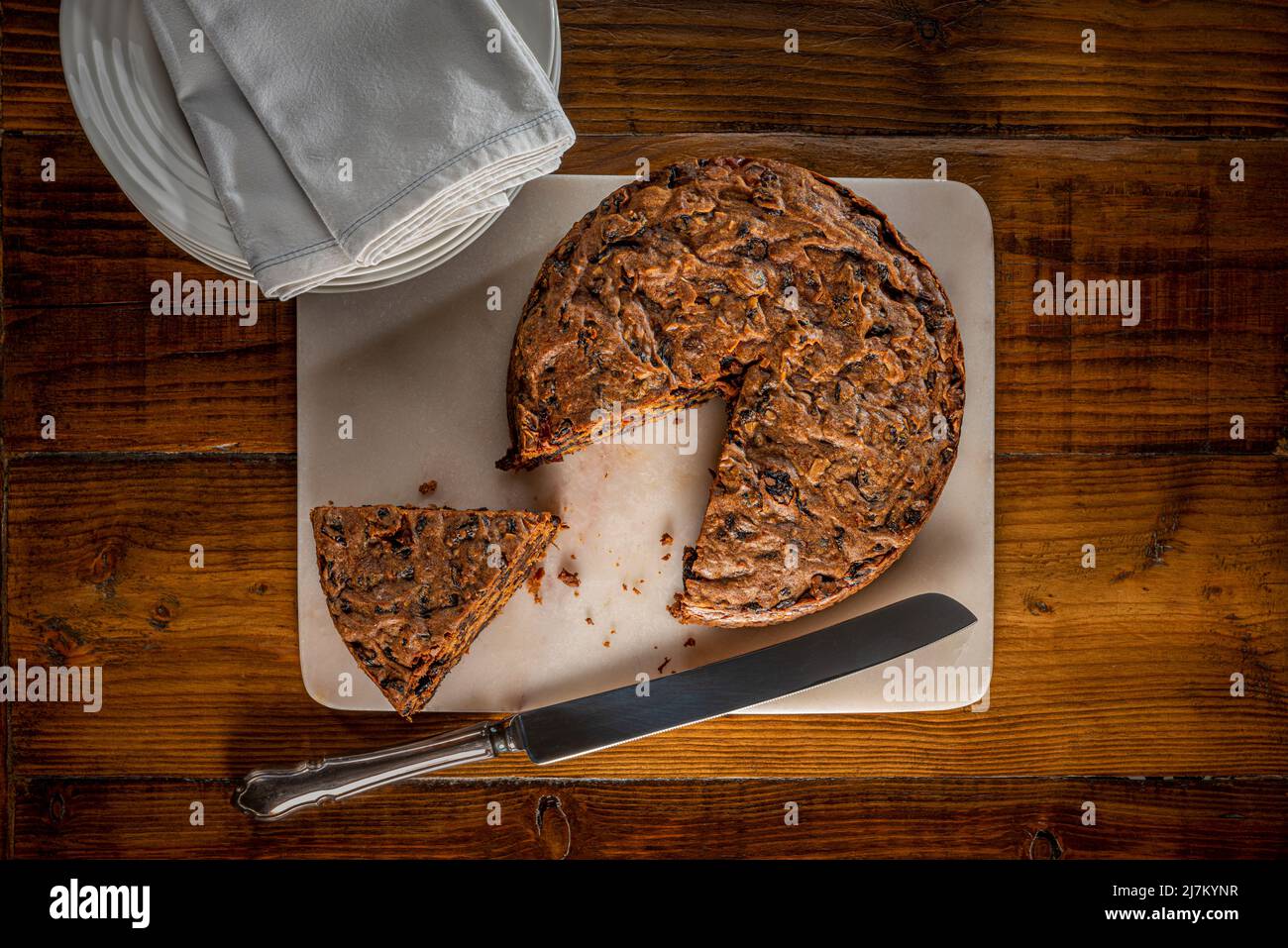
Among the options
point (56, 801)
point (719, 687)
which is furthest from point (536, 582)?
point (56, 801)

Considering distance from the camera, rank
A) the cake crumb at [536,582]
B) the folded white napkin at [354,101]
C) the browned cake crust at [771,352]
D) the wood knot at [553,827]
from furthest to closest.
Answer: the wood knot at [553,827] < the cake crumb at [536,582] < the browned cake crust at [771,352] < the folded white napkin at [354,101]

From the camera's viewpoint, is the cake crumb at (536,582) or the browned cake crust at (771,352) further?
the cake crumb at (536,582)

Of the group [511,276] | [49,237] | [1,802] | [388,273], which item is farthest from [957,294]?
[1,802]

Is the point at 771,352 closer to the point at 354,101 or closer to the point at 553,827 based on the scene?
the point at 354,101

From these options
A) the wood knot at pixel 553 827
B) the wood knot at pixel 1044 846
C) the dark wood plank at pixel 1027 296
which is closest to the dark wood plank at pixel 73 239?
the dark wood plank at pixel 1027 296

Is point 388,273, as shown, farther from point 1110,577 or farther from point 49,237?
point 1110,577

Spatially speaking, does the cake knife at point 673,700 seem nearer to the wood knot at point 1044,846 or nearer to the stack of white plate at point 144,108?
the wood knot at point 1044,846

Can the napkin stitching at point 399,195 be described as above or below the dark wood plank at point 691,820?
above
